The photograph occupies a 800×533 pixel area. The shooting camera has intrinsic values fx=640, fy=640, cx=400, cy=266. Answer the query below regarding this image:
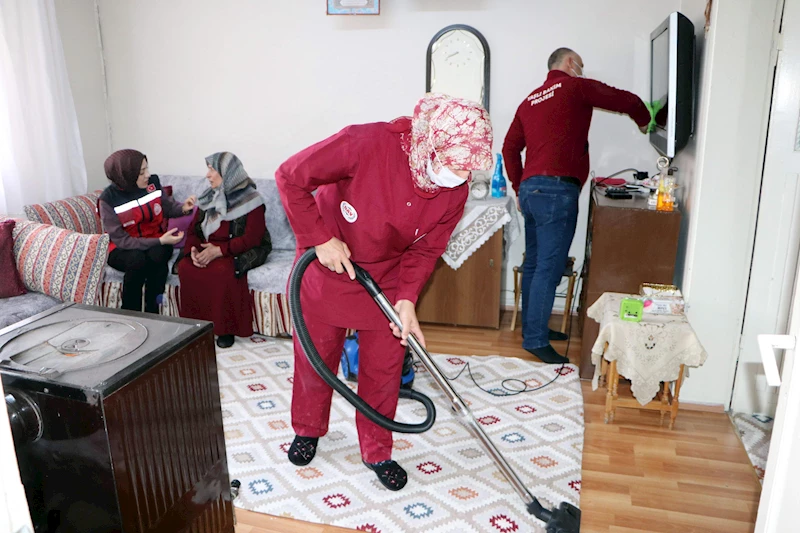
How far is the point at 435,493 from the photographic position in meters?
2.20

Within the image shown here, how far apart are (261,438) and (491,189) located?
6.59ft

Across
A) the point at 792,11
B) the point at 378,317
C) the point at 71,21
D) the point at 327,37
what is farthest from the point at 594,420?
the point at 71,21

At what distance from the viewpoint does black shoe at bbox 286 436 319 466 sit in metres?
2.35

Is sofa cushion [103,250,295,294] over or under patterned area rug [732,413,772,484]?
over

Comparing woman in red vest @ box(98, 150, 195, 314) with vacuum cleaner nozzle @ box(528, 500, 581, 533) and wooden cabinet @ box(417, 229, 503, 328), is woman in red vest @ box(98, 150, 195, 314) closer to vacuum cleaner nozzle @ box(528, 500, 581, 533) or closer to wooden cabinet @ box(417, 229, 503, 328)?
wooden cabinet @ box(417, 229, 503, 328)

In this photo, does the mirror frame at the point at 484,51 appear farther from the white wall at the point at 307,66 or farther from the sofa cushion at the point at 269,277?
the sofa cushion at the point at 269,277

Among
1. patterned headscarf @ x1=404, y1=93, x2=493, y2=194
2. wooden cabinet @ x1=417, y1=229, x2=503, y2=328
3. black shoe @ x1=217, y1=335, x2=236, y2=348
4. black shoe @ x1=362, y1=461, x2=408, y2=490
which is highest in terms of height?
patterned headscarf @ x1=404, y1=93, x2=493, y2=194

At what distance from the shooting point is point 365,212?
1910 millimetres

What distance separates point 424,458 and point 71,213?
95.8 inches

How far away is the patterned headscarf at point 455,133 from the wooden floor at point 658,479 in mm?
1204

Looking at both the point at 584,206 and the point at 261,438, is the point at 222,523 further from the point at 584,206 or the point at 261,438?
the point at 584,206

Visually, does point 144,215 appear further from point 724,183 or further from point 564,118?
point 724,183

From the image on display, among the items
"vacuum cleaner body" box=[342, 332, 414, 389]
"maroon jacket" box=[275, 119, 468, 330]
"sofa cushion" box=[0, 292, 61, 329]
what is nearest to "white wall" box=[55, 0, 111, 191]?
"sofa cushion" box=[0, 292, 61, 329]

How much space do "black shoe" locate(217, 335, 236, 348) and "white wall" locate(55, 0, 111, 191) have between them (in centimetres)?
165
